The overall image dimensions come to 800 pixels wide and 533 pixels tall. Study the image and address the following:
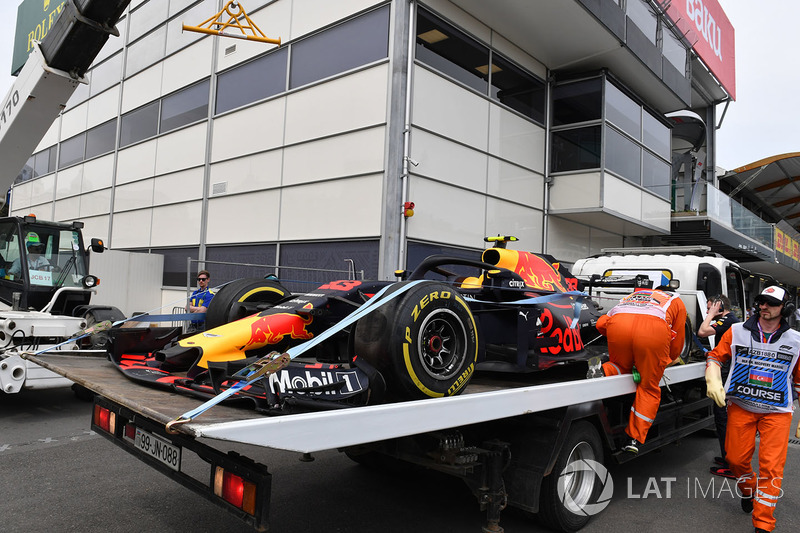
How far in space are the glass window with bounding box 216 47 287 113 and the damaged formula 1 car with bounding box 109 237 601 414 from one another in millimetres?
8849

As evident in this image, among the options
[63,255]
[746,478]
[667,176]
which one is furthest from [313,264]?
[667,176]

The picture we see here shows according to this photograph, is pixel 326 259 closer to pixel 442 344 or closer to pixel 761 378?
pixel 442 344

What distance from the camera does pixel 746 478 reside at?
4.16 m

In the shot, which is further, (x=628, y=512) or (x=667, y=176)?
(x=667, y=176)

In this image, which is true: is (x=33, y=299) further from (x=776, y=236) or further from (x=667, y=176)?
(x=776, y=236)

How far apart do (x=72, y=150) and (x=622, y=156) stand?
19.3 meters

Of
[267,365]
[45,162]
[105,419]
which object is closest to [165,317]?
[105,419]

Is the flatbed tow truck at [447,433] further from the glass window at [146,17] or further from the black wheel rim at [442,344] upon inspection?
the glass window at [146,17]

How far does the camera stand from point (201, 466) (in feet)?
8.59

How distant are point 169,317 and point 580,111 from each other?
12065 millimetres

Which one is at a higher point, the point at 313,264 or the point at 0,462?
the point at 313,264

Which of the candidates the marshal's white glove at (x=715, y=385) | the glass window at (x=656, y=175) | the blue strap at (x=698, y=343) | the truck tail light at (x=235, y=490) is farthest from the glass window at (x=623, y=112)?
the truck tail light at (x=235, y=490)

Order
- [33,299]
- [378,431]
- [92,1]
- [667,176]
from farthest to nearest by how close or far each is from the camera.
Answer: [667,176], [33,299], [92,1], [378,431]

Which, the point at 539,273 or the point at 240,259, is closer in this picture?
the point at 539,273
